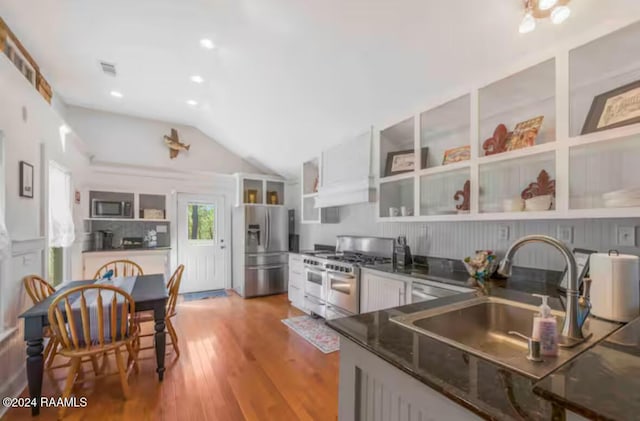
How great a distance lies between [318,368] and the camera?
8.71 feet

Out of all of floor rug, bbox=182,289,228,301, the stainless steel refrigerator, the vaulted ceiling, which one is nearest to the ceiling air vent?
the vaulted ceiling

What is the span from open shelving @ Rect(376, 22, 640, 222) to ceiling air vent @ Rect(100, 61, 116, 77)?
3.41 metres

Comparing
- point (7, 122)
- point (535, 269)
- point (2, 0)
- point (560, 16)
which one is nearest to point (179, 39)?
point (2, 0)

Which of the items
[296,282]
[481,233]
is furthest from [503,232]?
[296,282]

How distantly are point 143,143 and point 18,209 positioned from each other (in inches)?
119

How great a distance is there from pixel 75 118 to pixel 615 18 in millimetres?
6321

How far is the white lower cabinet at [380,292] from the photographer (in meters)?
2.60

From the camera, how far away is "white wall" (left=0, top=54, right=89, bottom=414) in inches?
85.7

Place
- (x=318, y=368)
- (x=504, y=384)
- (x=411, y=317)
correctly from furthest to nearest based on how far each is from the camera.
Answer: (x=318, y=368) → (x=411, y=317) → (x=504, y=384)

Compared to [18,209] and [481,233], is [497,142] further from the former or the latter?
[18,209]

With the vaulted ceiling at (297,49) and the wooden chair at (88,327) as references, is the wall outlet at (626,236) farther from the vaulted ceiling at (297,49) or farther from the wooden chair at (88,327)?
the wooden chair at (88,327)

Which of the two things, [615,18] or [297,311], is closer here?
[615,18]

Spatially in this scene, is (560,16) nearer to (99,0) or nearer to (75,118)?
(99,0)

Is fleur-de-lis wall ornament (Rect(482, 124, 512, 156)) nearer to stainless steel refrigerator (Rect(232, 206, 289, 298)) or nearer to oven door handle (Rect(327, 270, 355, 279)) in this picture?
oven door handle (Rect(327, 270, 355, 279))
